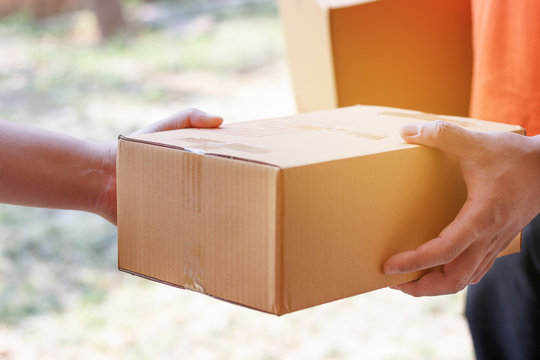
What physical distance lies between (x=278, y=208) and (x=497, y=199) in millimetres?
316

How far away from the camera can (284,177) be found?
2.33ft

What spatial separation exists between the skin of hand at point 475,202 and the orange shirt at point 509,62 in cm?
21

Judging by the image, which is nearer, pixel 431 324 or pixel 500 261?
pixel 500 261

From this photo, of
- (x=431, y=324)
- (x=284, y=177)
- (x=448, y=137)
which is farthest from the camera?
(x=431, y=324)

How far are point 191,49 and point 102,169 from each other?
12.9ft

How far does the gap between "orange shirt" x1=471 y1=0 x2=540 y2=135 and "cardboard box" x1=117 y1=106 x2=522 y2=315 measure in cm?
30

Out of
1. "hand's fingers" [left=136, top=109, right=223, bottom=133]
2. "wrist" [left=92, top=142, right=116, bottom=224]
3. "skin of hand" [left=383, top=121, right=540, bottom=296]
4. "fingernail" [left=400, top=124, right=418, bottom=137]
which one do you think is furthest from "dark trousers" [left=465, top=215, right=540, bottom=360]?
"wrist" [left=92, top=142, right=116, bottom=224]

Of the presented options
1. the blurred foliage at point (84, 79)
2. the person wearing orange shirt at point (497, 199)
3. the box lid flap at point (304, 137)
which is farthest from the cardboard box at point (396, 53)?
the blurred foliage at point (84, 79)

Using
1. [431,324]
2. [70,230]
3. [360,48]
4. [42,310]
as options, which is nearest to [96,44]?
[70,230]

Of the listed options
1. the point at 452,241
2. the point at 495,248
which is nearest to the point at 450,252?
the point at 452,241

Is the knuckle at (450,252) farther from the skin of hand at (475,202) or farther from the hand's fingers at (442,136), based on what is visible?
the hand's fingers at (442,136)

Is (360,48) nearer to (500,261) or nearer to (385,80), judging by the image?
(385,80)

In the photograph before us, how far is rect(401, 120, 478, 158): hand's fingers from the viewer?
823mm

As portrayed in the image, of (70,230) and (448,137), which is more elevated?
(448,137)
